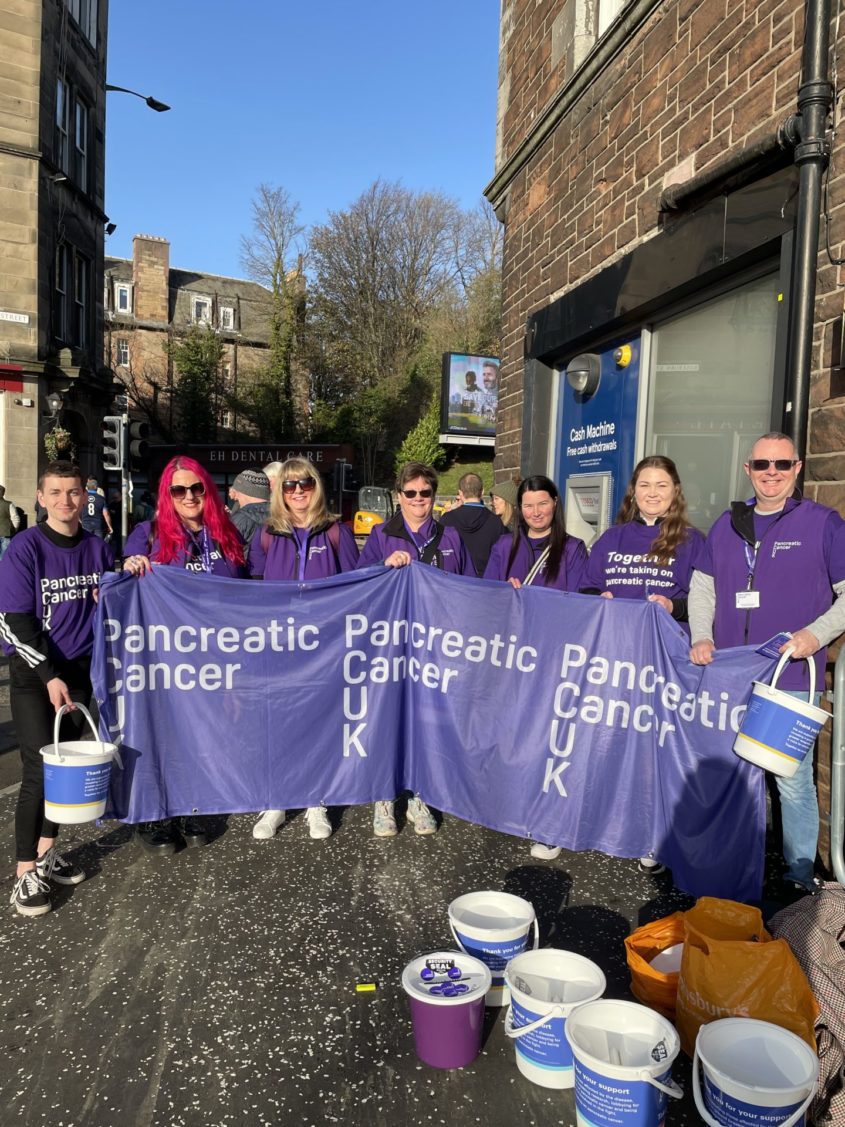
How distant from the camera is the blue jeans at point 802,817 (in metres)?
3.49

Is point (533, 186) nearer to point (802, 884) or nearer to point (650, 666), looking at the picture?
point (650, 666)

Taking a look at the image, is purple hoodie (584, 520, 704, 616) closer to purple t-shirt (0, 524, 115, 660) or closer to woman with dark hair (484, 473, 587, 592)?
woman with dark hair (484, 473, 587, 592)

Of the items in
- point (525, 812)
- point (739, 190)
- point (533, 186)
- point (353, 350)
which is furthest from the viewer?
point (353, 350)

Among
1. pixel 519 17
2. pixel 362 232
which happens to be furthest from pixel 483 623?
pixel 362 232

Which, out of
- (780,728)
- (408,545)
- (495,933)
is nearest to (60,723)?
(408,545)

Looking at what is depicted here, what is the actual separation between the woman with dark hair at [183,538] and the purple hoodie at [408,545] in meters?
0.77

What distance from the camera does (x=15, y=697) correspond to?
367 cm

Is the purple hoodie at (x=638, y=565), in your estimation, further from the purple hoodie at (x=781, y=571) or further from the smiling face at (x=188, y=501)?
the smiling face at (x=188, y=501)

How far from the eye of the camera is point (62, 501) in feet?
12.1

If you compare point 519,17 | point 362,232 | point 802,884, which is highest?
point 362,232

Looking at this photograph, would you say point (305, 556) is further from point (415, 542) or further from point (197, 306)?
point (197, 306)

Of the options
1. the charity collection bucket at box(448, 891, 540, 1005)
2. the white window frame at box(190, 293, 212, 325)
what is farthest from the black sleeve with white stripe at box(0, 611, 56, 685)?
the white window frame at box(190, 293, 212, 325)

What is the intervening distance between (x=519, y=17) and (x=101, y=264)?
1996 centimetres

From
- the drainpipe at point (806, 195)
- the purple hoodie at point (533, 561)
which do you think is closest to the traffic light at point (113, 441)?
the purple hoodie at point (533, 561)
